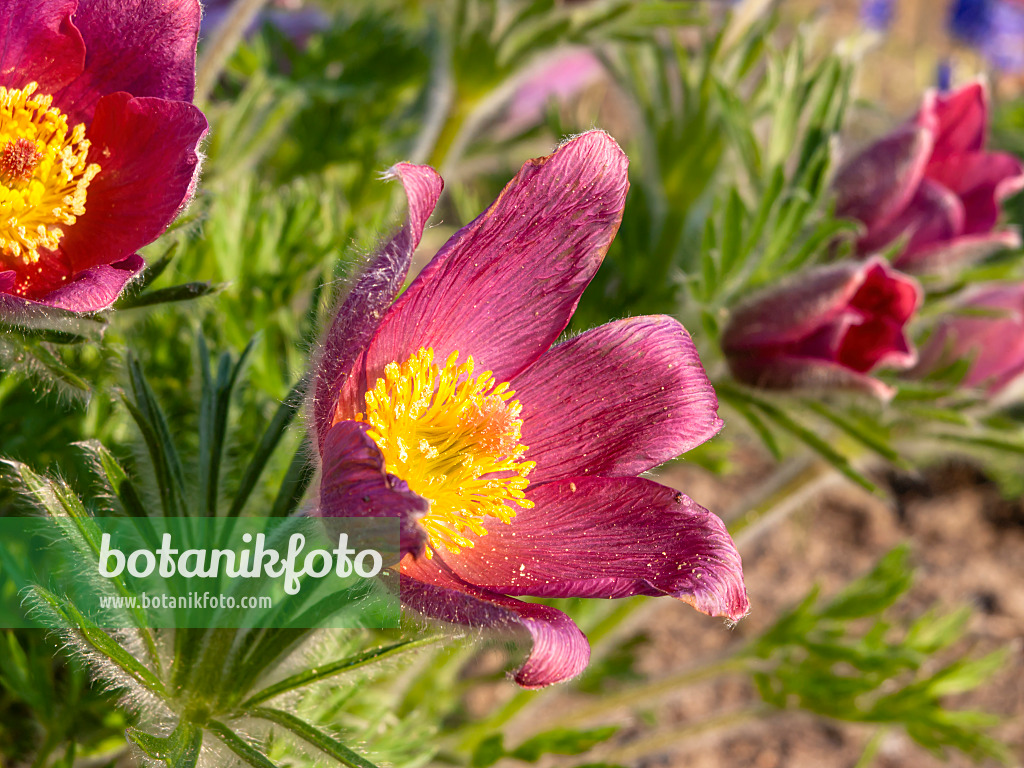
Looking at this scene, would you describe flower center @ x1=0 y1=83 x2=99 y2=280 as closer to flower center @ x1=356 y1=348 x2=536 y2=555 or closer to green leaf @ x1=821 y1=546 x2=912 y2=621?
flower center @ x1=356 y1=348 x2=536 y2=555

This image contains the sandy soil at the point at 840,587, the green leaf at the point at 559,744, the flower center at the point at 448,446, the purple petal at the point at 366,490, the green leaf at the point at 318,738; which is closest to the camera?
the purple petal at the point at 366,490

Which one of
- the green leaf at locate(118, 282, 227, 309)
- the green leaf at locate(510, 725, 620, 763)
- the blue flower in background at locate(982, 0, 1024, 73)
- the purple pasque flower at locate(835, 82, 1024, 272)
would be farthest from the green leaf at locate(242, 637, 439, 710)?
the blue flower in background at locate(982, 0, 1024, 73)

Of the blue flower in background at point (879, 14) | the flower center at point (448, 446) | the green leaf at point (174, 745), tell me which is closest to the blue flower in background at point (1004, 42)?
the blue flower in background at point (879, 14)

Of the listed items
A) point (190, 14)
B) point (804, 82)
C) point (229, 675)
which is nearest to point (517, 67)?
point (804, 82)

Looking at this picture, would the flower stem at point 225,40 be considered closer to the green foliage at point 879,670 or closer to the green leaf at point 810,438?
the green leaf at point 810,438

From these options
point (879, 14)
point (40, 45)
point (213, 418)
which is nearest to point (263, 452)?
point (213, 418)

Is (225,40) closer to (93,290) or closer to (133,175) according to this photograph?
(133,175)

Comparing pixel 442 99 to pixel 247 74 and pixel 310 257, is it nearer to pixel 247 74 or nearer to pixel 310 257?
pixel 247 74
